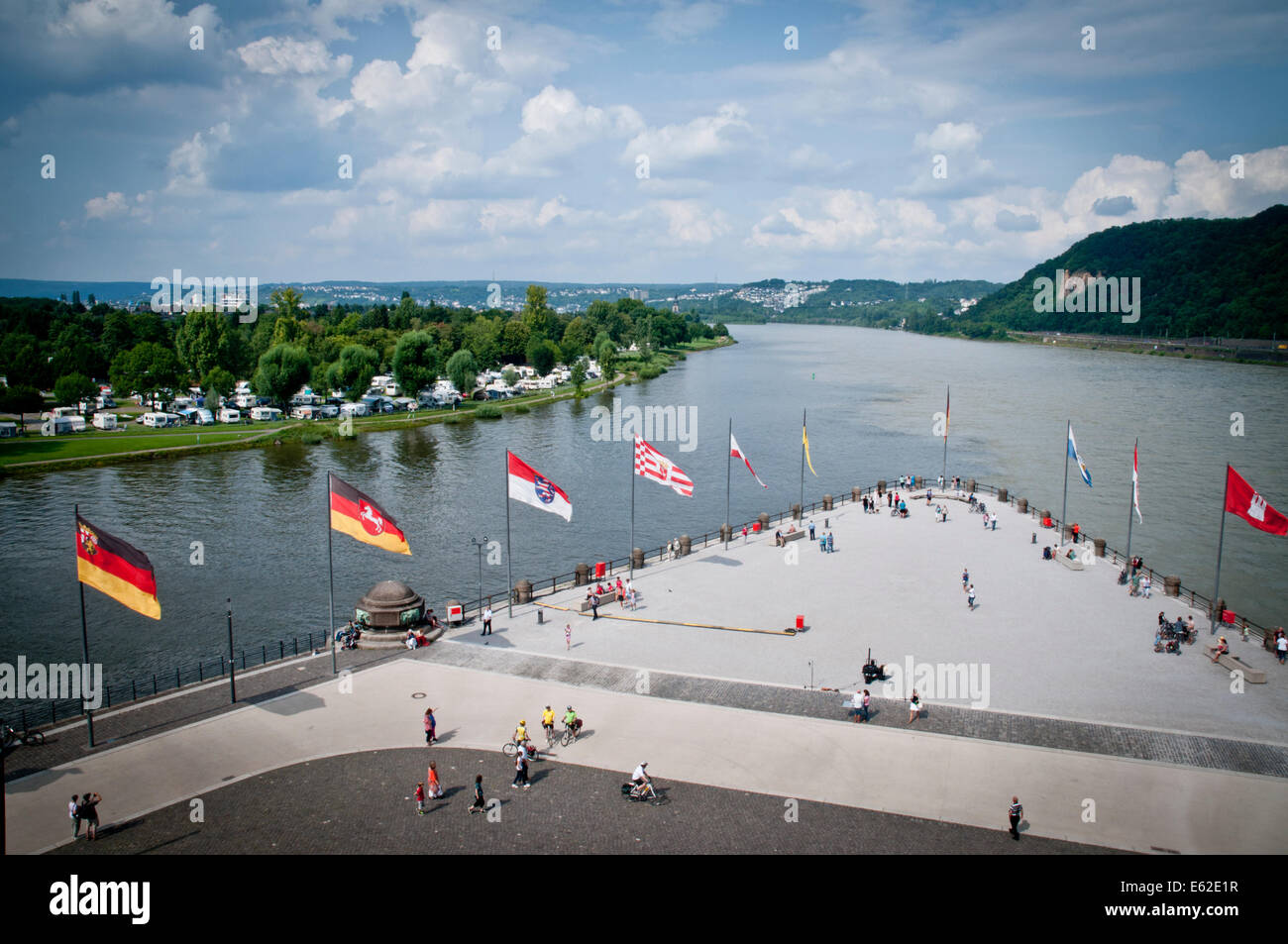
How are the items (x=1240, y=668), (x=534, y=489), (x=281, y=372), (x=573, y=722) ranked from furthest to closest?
(x=281, y=372) < (x=534, y=489) < (x=1240, y=668) < (x=573, y=722)

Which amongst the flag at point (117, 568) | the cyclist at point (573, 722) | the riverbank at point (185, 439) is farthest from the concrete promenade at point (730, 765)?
the riverbank at point (185, 439)

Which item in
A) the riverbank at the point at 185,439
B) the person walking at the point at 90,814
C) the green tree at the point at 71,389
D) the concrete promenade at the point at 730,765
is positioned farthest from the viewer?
the green tree at the point at 71,389

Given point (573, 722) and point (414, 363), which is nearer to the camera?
point (573, 722)

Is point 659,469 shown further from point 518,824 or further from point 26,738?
point 26,738

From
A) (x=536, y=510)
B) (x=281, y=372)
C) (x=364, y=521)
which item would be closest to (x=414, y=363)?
(x=281, y=372)

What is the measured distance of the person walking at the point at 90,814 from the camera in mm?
18797

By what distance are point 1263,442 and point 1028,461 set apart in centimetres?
2250

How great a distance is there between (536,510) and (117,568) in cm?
3714

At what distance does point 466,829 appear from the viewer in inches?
778

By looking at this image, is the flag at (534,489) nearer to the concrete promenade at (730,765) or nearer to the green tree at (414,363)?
the concrete promenade at (730,765)

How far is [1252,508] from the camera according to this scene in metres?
29.8

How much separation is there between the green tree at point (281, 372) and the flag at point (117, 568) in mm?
88044
